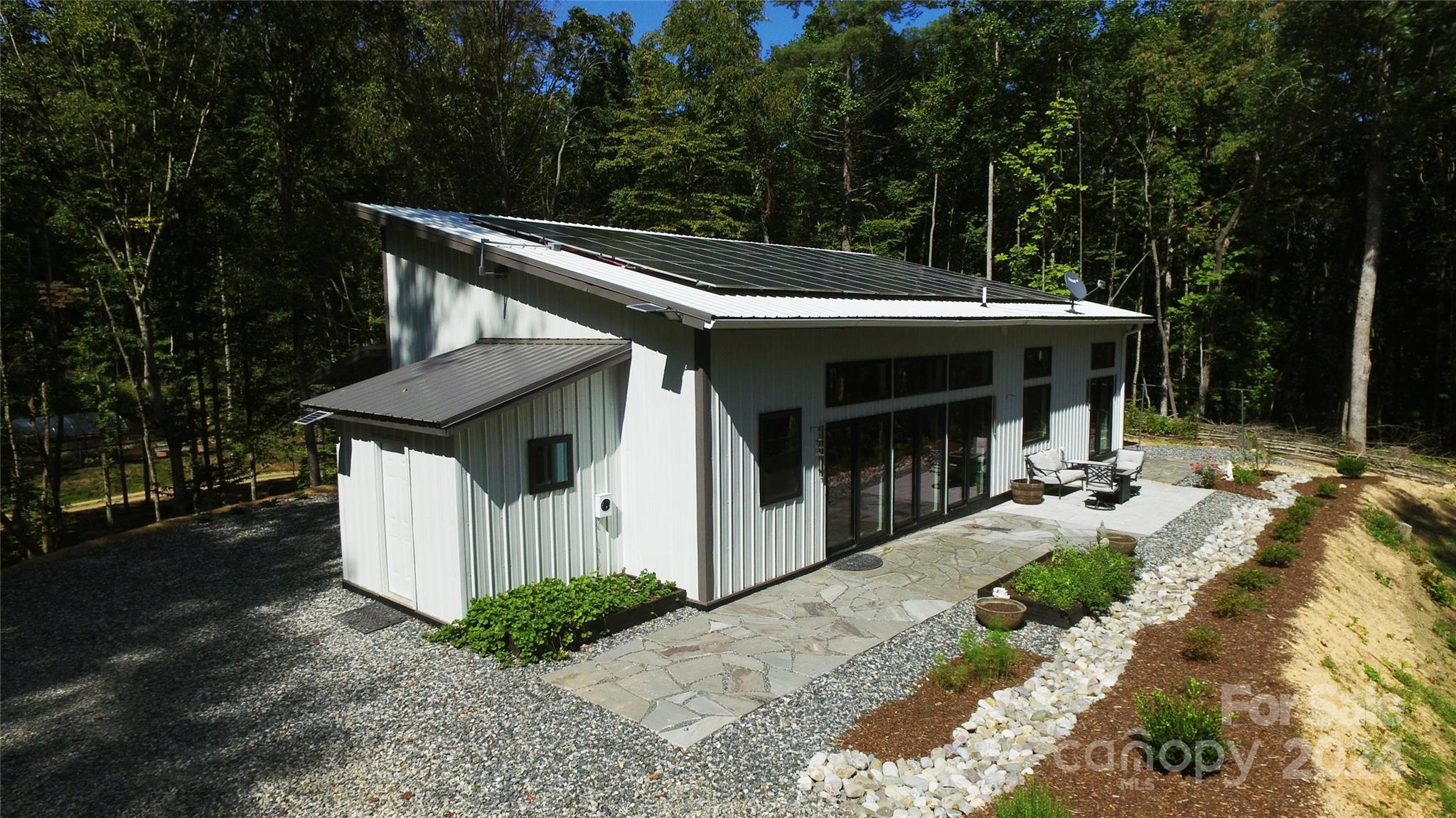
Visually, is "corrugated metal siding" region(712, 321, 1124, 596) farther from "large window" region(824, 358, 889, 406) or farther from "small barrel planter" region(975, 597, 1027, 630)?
"small barrel planter" region(975, 597, 1027, 630)

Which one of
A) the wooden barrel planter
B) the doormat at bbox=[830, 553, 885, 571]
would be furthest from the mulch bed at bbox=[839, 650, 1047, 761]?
the wooden barrel planter

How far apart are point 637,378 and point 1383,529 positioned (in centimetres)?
1201

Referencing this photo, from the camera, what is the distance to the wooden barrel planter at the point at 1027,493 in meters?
11.9

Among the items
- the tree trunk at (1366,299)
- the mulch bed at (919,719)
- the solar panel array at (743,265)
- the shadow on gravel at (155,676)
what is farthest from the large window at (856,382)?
the tree trunk at (1366,299)

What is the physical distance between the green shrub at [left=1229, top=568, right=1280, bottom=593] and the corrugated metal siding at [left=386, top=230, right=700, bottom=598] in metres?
5.64

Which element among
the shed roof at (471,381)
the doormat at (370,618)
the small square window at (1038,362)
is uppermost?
the shed roof at (471,381)

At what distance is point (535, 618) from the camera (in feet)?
20.9

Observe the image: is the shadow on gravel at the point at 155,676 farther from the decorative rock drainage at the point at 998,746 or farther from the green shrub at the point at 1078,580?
the green shrub at the point at 1078,580

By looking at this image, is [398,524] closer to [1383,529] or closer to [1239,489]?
[1239,489]

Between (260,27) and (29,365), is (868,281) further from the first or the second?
(29,365)

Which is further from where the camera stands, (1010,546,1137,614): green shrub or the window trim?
the window trim

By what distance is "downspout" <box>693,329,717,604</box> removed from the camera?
22.7ft

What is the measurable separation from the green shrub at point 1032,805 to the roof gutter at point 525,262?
4.03 meters

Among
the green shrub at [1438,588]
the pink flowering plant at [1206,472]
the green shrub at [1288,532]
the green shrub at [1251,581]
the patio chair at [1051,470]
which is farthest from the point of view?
the pink flowering plant at [1206,472]
